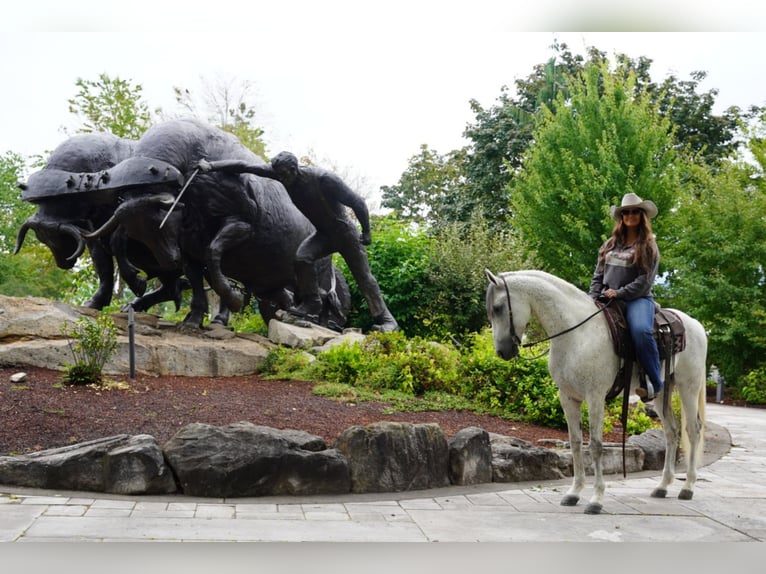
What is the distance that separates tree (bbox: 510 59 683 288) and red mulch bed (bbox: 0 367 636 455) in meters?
11.1

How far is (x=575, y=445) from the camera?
576 centimetres

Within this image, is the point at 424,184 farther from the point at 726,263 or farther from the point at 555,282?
the point at 555,282

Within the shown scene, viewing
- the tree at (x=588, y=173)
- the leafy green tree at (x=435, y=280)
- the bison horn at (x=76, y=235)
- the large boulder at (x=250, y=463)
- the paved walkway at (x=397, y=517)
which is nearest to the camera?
the paved walkway at (x=397, y=517)

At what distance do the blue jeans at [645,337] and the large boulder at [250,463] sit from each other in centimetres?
249

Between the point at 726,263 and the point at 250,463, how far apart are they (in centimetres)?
1635

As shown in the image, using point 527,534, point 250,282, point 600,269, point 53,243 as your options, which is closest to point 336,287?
point 250,282

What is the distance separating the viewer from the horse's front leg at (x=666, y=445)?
20.3 ft

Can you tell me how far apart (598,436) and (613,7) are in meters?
3.09

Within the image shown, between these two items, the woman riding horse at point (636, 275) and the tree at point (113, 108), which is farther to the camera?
the tree at point (113, 108)

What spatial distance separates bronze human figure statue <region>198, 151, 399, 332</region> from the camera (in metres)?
10.3

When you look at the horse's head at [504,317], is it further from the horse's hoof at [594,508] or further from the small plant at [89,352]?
the small plant at [89,352]

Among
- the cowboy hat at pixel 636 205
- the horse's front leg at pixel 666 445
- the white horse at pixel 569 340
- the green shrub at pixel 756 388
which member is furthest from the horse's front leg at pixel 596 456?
the green shrub at pixel 756 388

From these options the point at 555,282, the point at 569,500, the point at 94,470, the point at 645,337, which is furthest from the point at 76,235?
the point at 645,337

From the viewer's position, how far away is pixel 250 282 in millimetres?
12625
